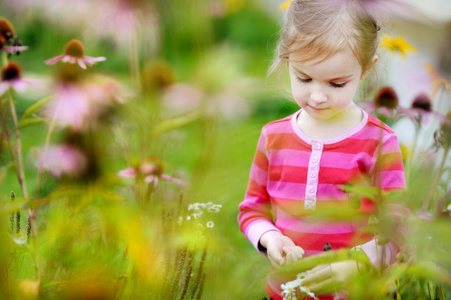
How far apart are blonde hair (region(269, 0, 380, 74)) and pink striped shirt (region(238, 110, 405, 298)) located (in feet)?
0.35

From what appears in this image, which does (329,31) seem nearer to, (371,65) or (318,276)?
(371,65)

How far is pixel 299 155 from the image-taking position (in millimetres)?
759

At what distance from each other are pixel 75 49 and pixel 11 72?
0.41ft

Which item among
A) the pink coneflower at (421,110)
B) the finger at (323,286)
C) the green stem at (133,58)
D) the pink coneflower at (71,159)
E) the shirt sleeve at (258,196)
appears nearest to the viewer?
the pink coneflower at (71,159)

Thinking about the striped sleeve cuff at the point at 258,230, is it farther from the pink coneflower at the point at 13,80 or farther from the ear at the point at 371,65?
the pink coneflower at the point at 13,80

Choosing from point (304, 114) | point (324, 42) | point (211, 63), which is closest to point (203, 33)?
point (211, 63)

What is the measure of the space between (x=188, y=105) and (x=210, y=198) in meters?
0.11

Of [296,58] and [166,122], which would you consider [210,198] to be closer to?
[166,122]

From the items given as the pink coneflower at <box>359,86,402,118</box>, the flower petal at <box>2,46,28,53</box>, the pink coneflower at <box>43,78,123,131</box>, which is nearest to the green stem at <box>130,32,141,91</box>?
the pink coneflower at <box>43,78,123,131</box>

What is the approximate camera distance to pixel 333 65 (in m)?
0.67

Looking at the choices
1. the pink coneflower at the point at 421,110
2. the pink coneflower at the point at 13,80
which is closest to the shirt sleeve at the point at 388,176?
the pink coneflower at the point at 421,110

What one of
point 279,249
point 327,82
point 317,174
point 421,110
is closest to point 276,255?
point 279,249

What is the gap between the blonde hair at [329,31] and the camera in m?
0.67

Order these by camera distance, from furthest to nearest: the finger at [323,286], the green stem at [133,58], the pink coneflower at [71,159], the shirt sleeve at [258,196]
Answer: the shirt sleeve at [258,196] < the finger at [323,286] < the green stem at [133,58] < the pink coneflower at [71,159]
